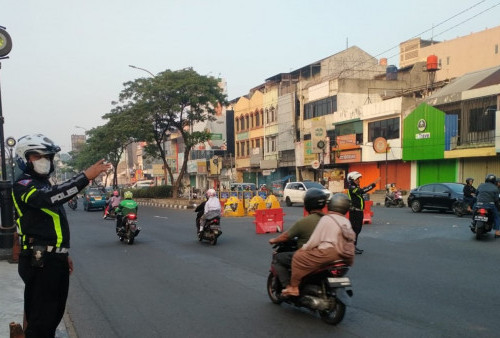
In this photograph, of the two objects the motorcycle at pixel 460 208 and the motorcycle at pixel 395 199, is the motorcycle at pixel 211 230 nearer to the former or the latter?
the motorcycle at pixel 460 208

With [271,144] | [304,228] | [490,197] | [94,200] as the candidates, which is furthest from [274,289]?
[271,144]

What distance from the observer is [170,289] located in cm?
747

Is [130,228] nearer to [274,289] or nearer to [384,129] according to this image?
[274,289]

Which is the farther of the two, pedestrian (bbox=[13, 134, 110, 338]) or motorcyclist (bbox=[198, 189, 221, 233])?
motorcyclist (bbox=[198, 189, 221, 233])

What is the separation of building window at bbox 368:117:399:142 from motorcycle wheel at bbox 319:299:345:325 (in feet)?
104

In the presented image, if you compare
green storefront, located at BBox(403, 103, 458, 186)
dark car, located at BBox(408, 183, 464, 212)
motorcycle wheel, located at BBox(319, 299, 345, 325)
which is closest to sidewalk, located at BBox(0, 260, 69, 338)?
motorcycle wheel, located at BBox(319, 299, 345, 325)

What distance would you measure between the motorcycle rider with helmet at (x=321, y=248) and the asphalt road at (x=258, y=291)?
0.68m

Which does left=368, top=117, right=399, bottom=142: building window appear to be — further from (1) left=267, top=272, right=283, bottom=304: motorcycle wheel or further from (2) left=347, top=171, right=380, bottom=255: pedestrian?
(1) left=267, top=272, right=283, bottom=304: motorcycle wheel

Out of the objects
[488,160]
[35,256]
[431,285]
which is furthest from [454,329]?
[488,160]

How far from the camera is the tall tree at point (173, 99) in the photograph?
3200 centimetres

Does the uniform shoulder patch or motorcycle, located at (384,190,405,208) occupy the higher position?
the uniform shoulder patch

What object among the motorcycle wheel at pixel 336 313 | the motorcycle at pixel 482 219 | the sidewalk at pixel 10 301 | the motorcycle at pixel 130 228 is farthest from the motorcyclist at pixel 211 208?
the motorcycle wheel at pixel 336 313

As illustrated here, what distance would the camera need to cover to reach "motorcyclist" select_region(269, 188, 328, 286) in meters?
5.76

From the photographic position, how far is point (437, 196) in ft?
66.7
